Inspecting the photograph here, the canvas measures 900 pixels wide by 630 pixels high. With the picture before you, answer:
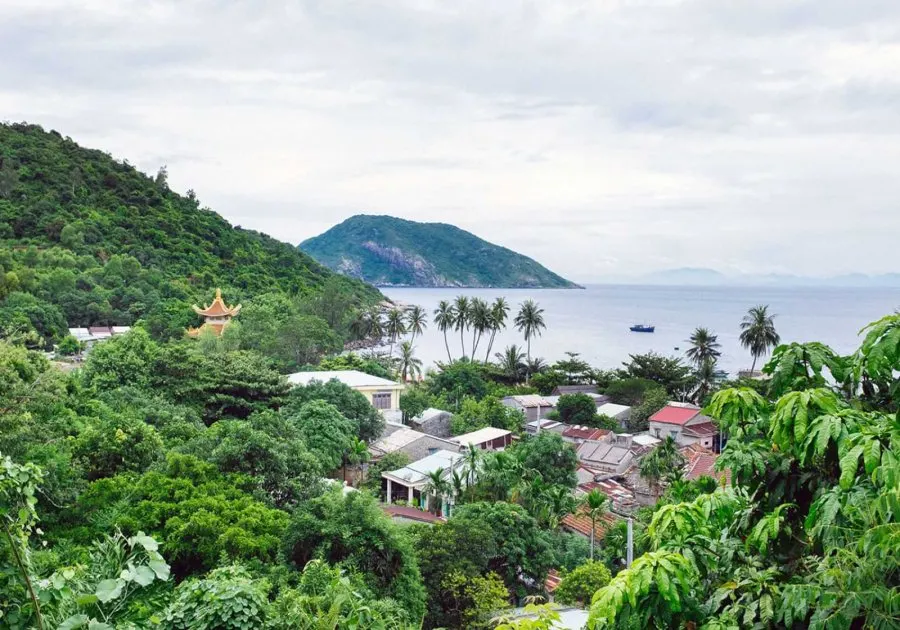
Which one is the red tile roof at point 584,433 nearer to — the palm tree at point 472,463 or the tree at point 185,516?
the palm tree at point 472,463

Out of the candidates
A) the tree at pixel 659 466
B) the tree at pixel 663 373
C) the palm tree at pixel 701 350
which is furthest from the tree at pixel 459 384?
the tree at pixel 659 466

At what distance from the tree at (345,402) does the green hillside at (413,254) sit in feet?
491

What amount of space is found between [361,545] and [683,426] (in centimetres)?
2244

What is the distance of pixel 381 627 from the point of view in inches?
252

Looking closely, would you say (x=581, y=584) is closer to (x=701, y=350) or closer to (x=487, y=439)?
(x=487, y=439)

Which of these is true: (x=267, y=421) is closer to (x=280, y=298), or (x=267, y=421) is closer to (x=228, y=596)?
(x=228, y=596)

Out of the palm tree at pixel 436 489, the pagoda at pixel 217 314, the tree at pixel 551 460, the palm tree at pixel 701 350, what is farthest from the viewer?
the palm tree at pixel 701 350

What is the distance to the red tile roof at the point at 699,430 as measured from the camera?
28869 millimetres

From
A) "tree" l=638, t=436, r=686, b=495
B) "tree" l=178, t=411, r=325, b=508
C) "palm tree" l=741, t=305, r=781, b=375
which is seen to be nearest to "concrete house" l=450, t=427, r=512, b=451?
"tree" l=638, t=436, r=686, b=495

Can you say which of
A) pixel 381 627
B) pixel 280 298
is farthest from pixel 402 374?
pixel 381 627

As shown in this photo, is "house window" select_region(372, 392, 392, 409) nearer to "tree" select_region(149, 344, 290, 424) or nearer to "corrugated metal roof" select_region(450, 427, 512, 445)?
"corrugated metal roof" select_region(450, 427, 512, 445)

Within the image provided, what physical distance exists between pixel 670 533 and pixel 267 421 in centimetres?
1315

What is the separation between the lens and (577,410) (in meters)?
31.5

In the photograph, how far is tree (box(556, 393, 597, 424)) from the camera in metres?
31.3
